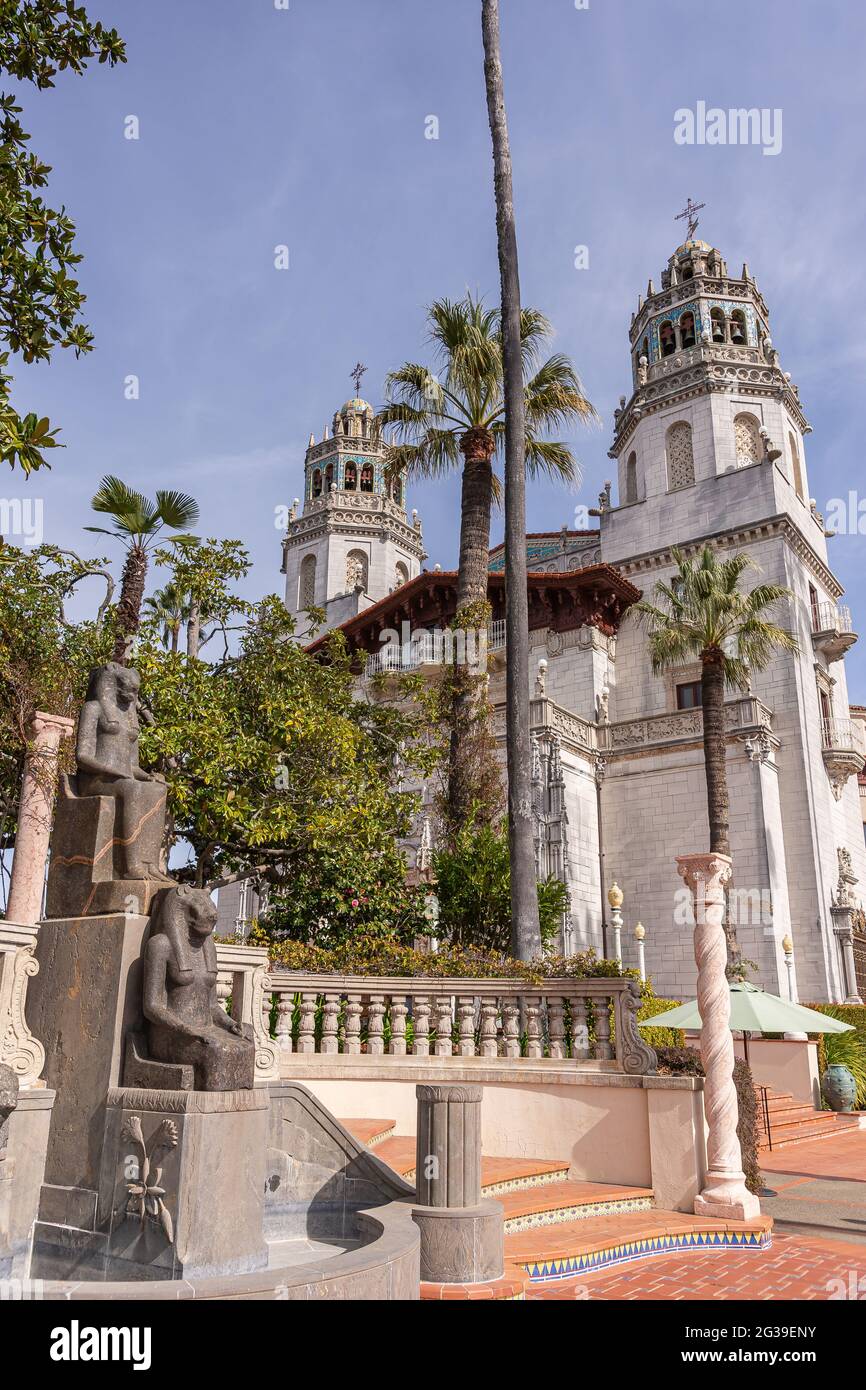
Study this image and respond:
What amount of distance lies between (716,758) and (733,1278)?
17040 millimetres

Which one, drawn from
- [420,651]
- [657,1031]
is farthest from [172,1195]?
[420,651]

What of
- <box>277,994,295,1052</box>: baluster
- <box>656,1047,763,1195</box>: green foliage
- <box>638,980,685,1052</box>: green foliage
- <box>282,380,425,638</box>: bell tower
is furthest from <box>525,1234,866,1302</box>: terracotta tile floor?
<box>282,380,425,638</box>: bell tower

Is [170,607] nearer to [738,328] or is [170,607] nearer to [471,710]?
[471,710]

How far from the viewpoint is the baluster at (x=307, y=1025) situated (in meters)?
10.5

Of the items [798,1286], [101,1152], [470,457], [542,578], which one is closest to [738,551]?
[542,578]

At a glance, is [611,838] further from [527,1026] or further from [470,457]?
[527,1026]

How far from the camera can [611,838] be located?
30.3 metres

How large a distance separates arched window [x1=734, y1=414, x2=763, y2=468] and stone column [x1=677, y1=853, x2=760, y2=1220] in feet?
86.8

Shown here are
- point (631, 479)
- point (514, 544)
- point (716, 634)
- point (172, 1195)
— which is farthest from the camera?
point (631, 479)

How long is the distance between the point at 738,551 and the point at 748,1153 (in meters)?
25.3

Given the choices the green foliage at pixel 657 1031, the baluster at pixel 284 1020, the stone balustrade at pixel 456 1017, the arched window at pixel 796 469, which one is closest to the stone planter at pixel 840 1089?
the green foliage at pixel 657 1031

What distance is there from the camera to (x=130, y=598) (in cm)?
1677

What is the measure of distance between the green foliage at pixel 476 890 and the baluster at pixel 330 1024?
474cm

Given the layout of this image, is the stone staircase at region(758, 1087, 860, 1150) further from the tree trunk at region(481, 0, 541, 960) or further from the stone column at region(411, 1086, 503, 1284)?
the stone column at region(411, 1086, 503, 1284)
